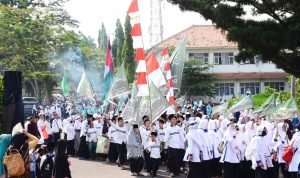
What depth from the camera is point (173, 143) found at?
15141mm

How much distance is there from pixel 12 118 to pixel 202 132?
5.25 metres

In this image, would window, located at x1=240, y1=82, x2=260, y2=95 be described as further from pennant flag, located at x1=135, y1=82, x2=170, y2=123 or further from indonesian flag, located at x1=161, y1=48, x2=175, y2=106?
pennant flag, located at x1=135, y1=82, x2=170, y2=123

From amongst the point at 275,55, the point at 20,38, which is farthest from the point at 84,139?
the point at 20,38

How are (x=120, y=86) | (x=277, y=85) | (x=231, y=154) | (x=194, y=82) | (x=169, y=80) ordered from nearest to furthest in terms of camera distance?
(x=231, y=154), (x=169, y=80), (x=120, y=86), (x=194, y=82), (x=277, y=85)

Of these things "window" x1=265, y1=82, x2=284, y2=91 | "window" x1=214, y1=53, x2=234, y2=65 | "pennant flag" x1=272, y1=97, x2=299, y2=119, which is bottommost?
"pennant flag" x1=272, y1=97, x2=299, y2=119

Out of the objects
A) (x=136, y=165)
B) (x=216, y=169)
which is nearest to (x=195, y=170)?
(x=216, y=169)

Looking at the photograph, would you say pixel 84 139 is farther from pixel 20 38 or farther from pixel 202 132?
pixel 20 38

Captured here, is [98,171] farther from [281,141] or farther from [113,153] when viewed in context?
[281,141]

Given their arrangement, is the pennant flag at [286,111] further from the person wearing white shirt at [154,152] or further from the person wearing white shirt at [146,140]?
the person wearing white shirt at [154,152]

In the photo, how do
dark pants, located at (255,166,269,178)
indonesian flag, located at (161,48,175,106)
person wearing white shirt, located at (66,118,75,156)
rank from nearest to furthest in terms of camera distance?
1. dark pants, located at (255,166,269,178)
2. indonesian flag, located at (161,48,175,106)
3. person wearing white shirt, located at (66,118,75,156)

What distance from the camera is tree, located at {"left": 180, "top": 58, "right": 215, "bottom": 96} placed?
42.1 meters

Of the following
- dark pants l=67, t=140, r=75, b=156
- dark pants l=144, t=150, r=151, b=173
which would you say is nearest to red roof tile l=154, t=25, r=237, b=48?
dark pants l=67, t=140, r=75, b=156

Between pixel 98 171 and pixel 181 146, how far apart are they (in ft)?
9.34

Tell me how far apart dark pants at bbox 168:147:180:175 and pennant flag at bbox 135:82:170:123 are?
1223 mm
